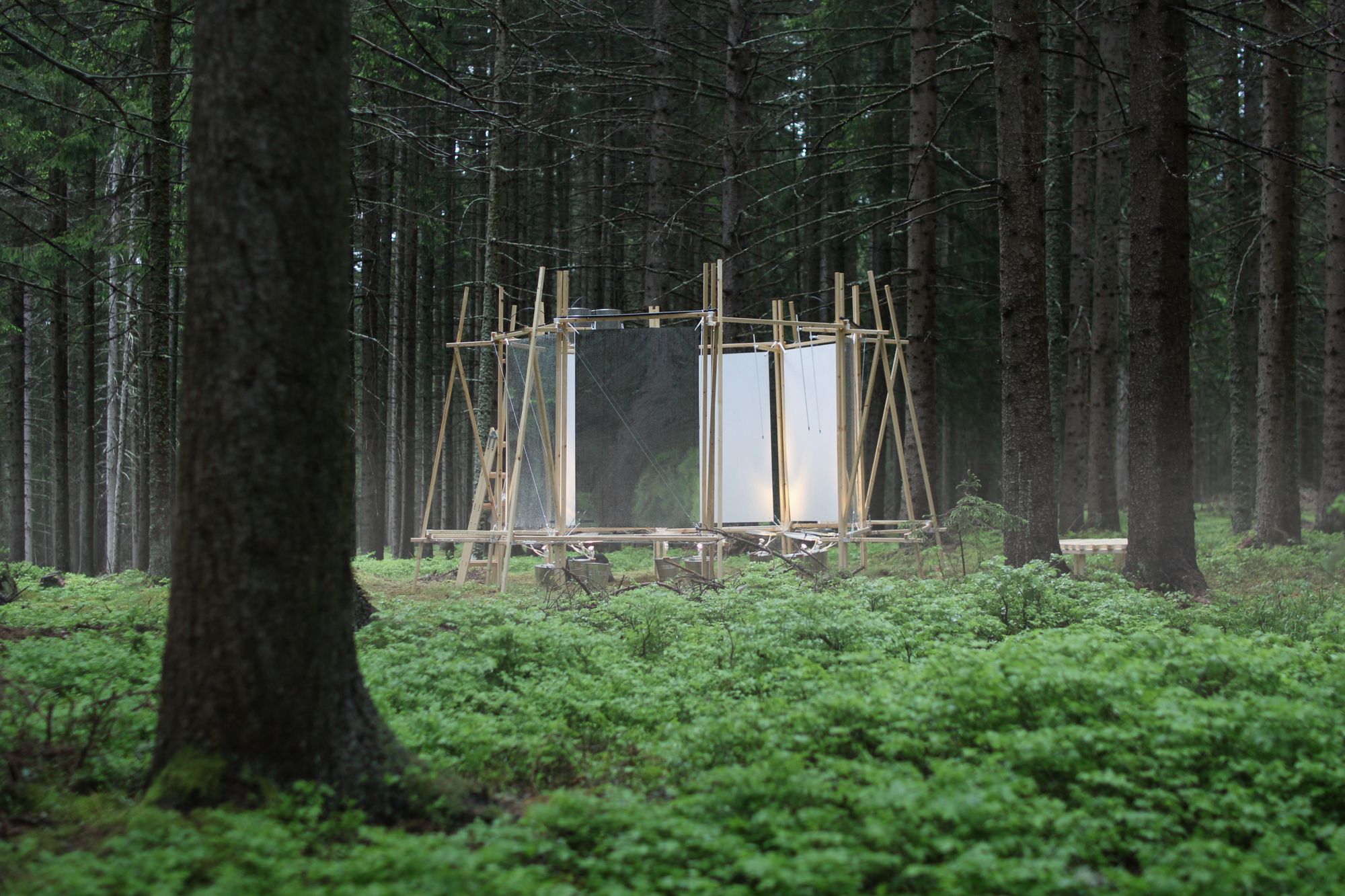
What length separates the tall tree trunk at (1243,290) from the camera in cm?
1328

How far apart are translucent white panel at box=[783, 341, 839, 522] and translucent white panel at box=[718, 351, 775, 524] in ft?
1.06

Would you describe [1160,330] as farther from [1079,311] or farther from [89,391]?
[89,391]

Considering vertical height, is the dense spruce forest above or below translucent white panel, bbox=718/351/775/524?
above

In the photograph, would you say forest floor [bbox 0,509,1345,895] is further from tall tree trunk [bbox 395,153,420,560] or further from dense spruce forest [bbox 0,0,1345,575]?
tall tree trunk [bbox 395,153,420,560]

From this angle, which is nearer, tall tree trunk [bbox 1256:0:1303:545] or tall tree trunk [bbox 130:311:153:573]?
tall tree trunk [bbox 1256:0:1303:545]

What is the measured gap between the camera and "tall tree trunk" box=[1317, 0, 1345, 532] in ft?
35.8

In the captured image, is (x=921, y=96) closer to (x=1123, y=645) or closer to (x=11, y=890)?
(x=1123, y=645)

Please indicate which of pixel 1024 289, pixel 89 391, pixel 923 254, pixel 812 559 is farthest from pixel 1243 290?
pixel 89 391

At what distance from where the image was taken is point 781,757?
3.43 metres

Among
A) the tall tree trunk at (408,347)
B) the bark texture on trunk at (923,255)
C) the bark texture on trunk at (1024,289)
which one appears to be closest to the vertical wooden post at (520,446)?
the bark texture on trunk at (1024,289)

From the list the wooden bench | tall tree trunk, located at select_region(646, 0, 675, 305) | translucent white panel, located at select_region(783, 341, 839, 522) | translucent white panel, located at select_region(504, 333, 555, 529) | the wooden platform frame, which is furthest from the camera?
tall tree trunk, located at select_region(646, 0, 675, 305)

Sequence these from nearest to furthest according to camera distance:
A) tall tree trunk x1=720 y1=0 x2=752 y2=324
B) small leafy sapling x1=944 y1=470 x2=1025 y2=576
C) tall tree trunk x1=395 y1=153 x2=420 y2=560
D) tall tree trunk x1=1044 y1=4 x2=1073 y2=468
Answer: small leafy sapling x1=944 y1=470 x2=1025 y2=576
tall tree trunk x1=720 y1=0 x2=752 y2=324
tall tree trunk x1=1044 y1=4 x2=1073 y2=468
tall tree trunk x1=395 y1=153 x2=420 y2=560

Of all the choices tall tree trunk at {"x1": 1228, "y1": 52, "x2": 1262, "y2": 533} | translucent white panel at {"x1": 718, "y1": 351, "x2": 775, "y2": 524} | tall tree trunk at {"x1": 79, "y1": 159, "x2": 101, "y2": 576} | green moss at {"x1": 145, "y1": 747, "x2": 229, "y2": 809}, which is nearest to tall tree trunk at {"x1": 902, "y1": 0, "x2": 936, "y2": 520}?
translucent white panel at {"x1": 718, "y1": 351, "x2": 775, "y2": 524}

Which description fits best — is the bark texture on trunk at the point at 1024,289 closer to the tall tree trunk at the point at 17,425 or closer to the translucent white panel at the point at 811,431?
the translucent white panel at the point at 811,431
